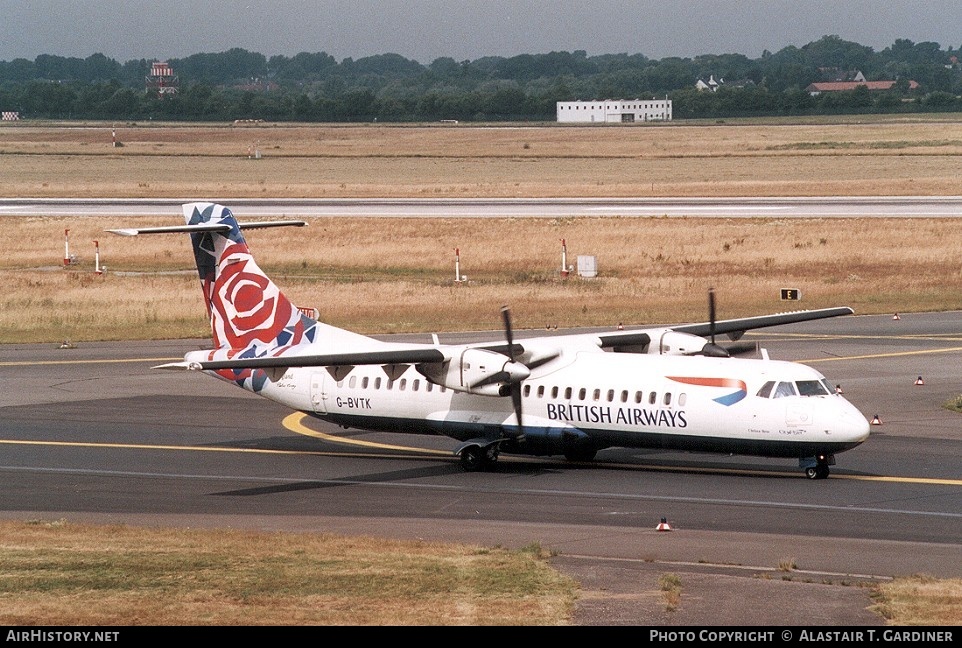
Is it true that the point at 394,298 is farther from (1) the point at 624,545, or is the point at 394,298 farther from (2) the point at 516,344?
(1) the point at 624,545

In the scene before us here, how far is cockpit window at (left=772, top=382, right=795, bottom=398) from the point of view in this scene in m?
26.5

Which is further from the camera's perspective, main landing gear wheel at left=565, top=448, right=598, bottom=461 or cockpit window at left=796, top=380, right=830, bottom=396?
main landing gear wheel at left=565, top=448, right=598, bottom=461

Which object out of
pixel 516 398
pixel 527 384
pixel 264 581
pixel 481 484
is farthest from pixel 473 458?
pixel 264 581

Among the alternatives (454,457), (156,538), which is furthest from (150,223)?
(156,538)

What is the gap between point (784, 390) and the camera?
26.6 meters

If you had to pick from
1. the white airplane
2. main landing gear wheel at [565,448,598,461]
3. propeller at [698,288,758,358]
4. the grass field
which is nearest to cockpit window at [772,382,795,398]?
the white airplane

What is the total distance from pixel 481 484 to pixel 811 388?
7.05m

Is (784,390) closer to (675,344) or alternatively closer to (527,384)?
(675,344)

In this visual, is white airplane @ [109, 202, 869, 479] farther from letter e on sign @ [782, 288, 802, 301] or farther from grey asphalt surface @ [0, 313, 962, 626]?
letter e on sign @ [782, 288, 802, 301]

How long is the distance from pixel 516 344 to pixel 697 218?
54460 millimetres

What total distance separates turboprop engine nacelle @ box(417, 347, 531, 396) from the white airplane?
0.10 ft

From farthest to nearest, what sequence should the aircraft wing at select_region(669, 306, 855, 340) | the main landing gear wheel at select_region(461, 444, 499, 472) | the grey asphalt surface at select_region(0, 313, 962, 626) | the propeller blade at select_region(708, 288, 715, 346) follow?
the aircraft wing at select_region(669, 306, 855, 340) < the propeller blade at select_region(708, 288, 715, 346) < the main landing gear wheel at select_region(461, 444, 499, 472) < the grey asphalt surface at select_region(0, 313, 962, 626)

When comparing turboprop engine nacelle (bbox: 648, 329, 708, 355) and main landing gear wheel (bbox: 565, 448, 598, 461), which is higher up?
turboprop engine nacelle (bbox: 648, 329, 708, 355)

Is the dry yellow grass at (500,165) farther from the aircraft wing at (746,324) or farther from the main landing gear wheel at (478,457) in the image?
the main landing gear wheel at (478,457)
